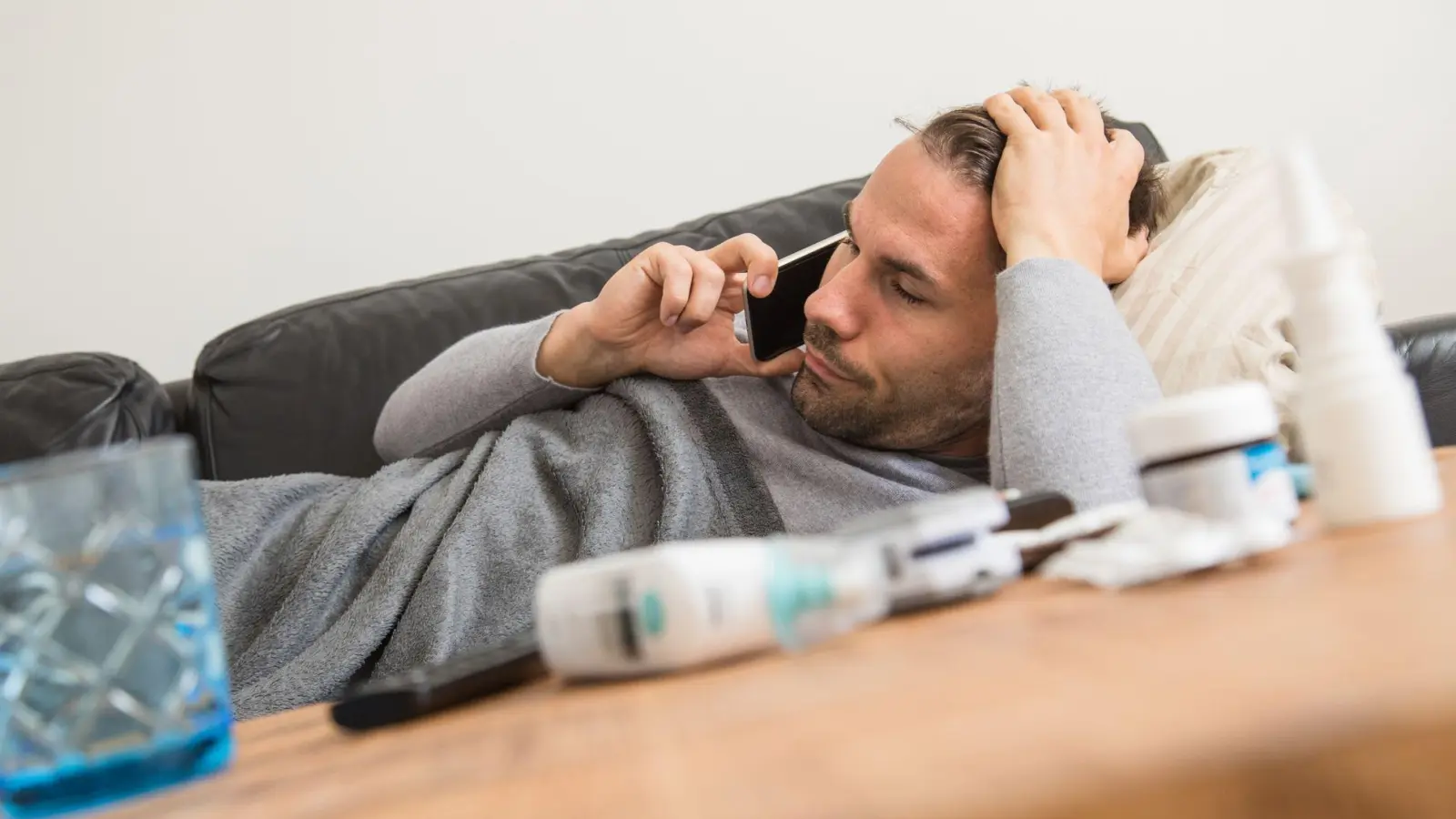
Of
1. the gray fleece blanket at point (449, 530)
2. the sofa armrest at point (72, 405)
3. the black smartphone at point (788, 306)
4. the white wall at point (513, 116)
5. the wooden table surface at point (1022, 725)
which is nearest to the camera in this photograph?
the wooden table surface at point (1022, 725)

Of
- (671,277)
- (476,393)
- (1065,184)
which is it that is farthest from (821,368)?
(476,393)

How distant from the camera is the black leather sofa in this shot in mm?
1542

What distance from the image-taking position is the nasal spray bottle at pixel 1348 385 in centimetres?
51

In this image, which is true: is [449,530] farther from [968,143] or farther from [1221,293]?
[1221,293]

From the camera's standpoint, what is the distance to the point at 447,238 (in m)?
2.05

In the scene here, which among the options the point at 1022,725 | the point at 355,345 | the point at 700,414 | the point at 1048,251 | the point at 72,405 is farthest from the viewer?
the point at 355,345

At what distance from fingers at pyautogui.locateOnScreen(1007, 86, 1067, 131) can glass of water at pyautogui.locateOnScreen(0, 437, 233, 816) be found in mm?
1004

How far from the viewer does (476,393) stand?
1.40 metres

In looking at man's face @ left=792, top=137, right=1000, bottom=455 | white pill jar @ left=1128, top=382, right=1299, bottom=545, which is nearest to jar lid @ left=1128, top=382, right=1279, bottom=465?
white pill jar @ left=1128, top=382, right=1299, bottom=545

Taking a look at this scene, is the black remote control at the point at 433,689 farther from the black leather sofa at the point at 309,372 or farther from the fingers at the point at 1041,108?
the black leather sofa at the point at 309,372

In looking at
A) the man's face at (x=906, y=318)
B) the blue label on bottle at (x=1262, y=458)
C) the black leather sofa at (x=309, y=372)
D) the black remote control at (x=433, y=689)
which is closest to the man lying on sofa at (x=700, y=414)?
the man's face at (x=906, y=318)

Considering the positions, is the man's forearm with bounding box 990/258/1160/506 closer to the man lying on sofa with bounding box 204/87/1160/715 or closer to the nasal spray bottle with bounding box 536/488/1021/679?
the man lying on sofa with bounding box 204/87/1160/715

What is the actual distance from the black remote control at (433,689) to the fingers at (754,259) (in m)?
0.79

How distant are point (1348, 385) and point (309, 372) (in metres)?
1.37
